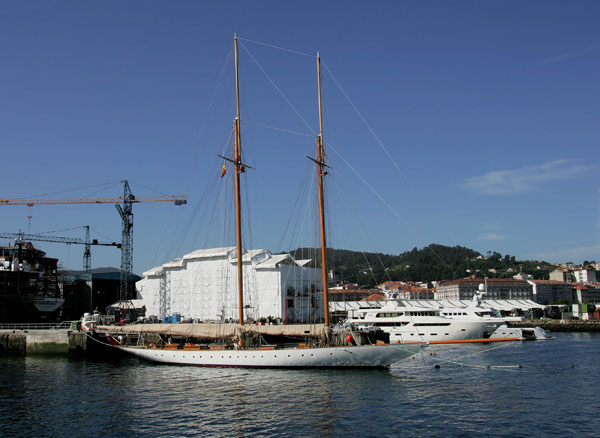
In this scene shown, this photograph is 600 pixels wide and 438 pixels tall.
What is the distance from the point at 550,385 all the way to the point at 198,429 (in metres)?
23.9

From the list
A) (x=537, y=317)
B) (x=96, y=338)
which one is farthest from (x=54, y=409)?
(x=537, y=317)

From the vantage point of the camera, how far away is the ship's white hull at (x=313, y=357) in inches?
1556

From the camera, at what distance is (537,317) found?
4953 inches

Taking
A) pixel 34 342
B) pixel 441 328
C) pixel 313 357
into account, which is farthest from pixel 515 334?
pixel 34 342

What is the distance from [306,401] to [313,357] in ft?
38.3

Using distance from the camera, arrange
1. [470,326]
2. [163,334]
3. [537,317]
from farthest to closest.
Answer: [537,317] → [470,326] → [163,334]

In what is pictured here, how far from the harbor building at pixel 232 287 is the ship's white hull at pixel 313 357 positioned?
33.8 m

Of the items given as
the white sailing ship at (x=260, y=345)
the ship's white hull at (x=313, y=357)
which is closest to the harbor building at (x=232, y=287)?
the white sailing ship at (x=260, y=345)

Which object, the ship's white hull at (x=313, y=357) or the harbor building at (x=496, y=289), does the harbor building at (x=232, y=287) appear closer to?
the ship's white hull at (x=313, y=357)

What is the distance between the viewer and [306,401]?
94.5ft

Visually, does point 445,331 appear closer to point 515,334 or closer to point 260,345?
point 515,334

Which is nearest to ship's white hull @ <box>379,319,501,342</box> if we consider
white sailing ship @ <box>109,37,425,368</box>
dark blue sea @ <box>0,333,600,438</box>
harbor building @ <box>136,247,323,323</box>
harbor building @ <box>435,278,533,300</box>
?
harbor building @ <box>136,247,323,323</box>

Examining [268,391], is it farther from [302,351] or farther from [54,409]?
[54,409]

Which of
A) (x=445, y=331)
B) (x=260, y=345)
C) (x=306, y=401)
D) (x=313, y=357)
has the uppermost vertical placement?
(x=260, y=345)
